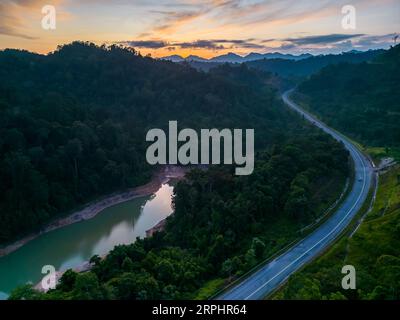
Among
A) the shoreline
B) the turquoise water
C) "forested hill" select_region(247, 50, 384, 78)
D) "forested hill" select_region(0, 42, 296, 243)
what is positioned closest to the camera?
the turquoise water

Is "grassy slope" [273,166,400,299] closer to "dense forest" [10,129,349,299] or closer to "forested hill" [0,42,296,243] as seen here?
"dense forest" [10,129,349,299]

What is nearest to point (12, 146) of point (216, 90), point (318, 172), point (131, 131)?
point (131, 131)

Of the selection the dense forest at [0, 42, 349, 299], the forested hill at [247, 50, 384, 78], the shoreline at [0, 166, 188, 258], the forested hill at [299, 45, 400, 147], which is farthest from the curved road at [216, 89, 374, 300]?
the forested hill at [247, 50, 384, 78]

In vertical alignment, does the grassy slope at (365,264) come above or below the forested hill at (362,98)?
below

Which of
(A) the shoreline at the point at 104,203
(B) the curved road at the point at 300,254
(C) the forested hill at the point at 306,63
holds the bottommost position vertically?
(A) the shoreline at the point at 104,203

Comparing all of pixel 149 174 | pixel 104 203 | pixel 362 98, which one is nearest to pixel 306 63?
pixel 362 98

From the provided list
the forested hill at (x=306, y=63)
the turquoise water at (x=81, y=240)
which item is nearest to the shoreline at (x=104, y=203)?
the turquoise water at (x=81, y=240)

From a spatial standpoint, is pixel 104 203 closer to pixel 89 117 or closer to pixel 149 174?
pixel 149 174

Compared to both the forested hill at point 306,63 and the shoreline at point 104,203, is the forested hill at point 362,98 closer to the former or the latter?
the shoreline at point 104,203
